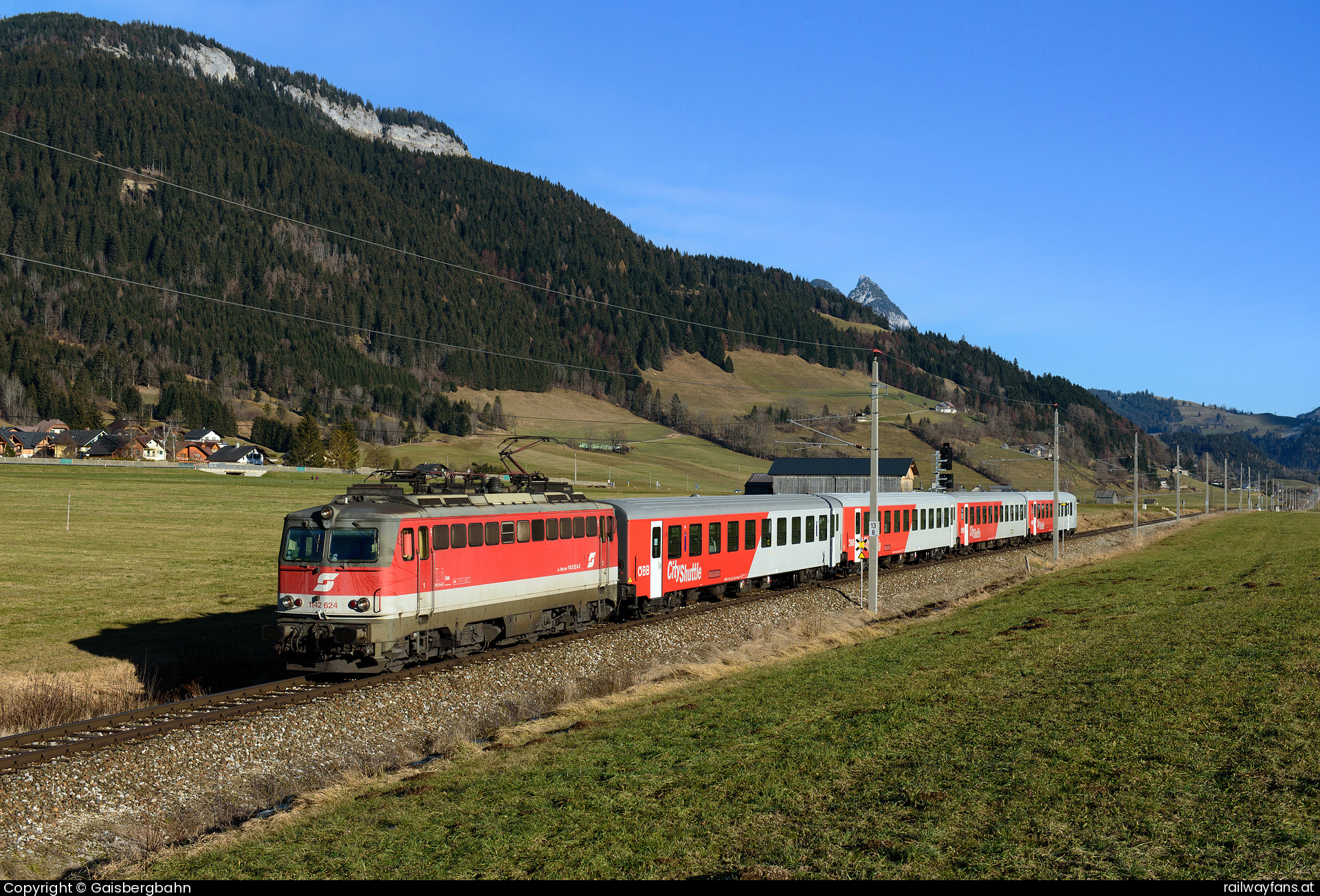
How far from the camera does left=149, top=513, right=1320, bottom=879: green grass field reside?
9117 millimetres

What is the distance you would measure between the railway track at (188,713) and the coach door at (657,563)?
17.2 feet

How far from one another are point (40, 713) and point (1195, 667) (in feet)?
69.4

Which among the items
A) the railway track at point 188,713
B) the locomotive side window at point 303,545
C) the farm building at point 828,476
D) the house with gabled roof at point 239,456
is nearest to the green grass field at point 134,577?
the locomotive side window at point 303,545

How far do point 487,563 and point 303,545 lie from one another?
4203 millimetres

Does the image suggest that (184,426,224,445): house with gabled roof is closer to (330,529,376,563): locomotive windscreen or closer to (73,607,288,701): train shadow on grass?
(73,607,288,701): train shadow on grass

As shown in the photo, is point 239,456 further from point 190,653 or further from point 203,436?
point 190,653

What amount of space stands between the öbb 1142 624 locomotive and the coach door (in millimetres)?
43

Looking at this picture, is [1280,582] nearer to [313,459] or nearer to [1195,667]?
[1195,667]

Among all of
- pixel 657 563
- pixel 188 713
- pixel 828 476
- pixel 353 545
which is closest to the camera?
pixel 188 713

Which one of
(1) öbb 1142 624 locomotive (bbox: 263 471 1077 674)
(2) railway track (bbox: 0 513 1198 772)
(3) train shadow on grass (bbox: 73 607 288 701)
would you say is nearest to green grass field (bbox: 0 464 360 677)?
(3) train shadow on grass (bbox: 73 607 288 701)

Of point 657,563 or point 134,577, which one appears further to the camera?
point 134,577

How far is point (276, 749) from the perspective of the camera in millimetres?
16000

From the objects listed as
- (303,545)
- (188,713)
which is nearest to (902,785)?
(188,713)
